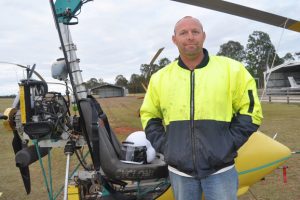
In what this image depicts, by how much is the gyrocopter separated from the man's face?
1143 millimetres

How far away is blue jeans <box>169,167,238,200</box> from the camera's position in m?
2.20

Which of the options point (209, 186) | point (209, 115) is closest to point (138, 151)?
point (209, 186)

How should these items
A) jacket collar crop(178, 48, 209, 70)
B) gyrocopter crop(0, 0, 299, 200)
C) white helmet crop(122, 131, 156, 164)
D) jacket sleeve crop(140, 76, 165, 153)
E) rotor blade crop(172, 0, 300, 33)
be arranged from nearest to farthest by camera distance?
jacket collar crop(178, 48, 209, 70)
jacket sleeve crop(140, 76, 165, 153)
gyrocopter crop(0, 0, 299, 200)
white helmet crop(122, 131, 156, 164)
rotor blade crop(172, 0, 300, 33)

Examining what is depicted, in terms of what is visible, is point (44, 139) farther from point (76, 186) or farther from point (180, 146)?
point (180, 146)

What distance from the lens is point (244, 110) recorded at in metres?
2.20

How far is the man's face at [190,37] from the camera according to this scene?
7.27 ft

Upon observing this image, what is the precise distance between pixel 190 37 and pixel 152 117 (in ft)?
2.04

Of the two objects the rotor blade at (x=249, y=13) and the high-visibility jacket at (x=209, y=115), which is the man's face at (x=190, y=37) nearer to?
the high-visibility jacket at (x=209, y=115)

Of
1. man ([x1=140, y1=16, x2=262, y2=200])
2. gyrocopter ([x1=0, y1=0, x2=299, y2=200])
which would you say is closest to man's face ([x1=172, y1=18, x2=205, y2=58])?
man ([x1=140, y1=16, x2=262, y2=200])

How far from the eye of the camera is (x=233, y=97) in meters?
2.23

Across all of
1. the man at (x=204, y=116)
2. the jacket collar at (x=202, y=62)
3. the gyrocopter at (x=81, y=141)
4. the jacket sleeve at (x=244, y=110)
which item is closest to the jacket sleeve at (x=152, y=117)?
the man at (x=204, y=116)

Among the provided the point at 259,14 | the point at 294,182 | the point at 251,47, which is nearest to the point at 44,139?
the point at 259,14

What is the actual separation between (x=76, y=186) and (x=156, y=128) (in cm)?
114

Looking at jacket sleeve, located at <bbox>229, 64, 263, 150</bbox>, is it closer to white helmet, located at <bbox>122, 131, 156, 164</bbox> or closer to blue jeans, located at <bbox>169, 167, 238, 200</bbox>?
blue jeans, located at <bbox>169, 167, 238, 200</bbox>
